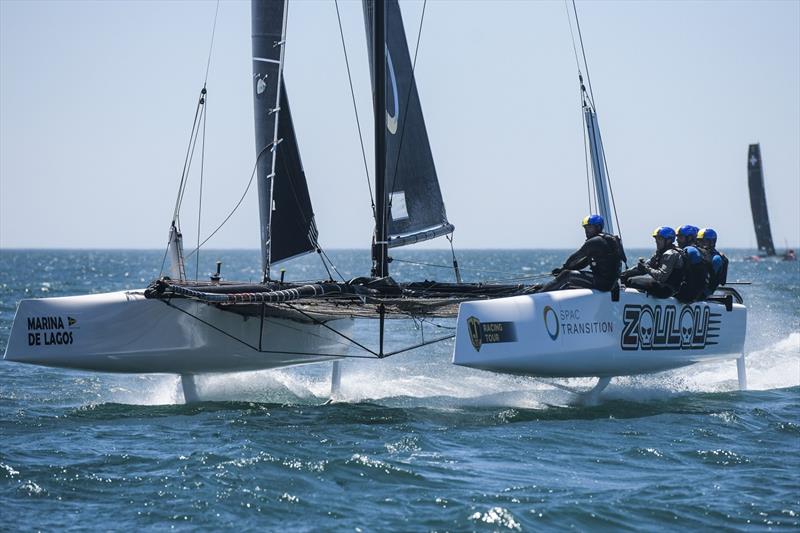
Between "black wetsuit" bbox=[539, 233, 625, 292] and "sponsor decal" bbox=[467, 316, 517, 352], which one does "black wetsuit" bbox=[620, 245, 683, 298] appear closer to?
"black wetsuit" bbox=[539, 233, 625, 292]

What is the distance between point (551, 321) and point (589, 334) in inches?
18.5

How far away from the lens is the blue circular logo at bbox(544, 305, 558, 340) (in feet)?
27.4

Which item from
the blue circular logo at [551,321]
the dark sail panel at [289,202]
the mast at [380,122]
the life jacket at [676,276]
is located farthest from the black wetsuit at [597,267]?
the dark sail panel at [289,202]

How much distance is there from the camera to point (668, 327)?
9531 mm

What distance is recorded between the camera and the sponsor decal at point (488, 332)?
793cm

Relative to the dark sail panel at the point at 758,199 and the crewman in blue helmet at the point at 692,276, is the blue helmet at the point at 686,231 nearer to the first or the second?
the crewman in blue helmet at the point at 692,276

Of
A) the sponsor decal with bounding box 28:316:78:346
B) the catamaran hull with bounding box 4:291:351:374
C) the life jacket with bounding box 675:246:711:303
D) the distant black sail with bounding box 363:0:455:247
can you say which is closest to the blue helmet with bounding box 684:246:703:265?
the life jacket with bounding box 675:246:711:303

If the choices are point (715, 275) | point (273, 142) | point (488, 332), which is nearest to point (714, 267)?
point (715, 275)

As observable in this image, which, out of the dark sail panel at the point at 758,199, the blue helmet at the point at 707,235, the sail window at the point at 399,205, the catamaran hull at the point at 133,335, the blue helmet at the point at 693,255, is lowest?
the catamaran hull at the point at 133,335

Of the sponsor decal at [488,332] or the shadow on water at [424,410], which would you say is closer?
the sponsor decal at [488,332]

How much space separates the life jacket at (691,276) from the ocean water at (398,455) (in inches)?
35.8

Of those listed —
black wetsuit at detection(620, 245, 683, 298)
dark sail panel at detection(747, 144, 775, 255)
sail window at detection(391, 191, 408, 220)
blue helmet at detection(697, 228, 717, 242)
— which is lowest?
black wetsuit at detection(620, 245, 683, 298)

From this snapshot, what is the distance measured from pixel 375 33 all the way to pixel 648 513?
5.83m

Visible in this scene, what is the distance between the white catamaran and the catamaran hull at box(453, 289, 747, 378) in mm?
12
